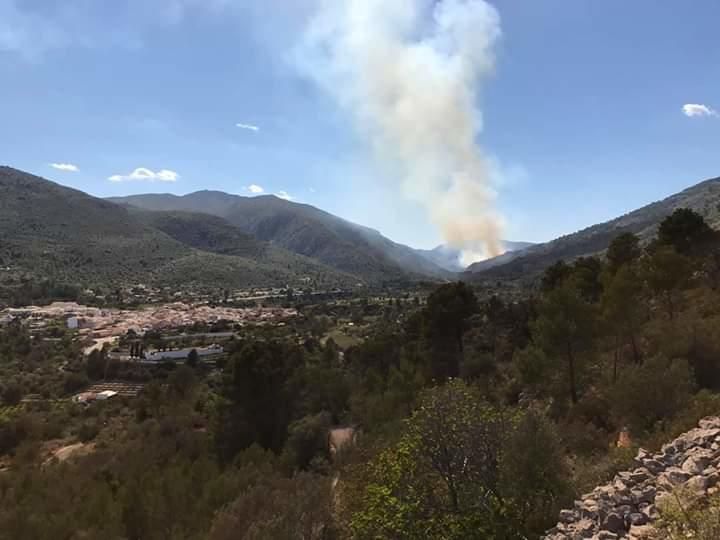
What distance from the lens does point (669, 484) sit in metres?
7.57

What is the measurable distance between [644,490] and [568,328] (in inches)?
601

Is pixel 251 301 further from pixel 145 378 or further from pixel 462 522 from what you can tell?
pixel 462 522

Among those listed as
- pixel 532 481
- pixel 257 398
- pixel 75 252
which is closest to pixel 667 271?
pixel 532 481

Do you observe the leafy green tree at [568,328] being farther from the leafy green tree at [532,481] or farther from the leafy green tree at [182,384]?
the leafy green tree at [182,384]

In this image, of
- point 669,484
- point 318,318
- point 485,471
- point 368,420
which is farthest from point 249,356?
point 318,318

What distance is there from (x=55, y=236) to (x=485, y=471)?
194 metres

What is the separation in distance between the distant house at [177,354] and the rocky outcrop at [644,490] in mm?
65458

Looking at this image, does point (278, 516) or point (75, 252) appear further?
point (75, 252)

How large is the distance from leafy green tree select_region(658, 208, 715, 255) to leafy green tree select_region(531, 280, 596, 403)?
689 inches

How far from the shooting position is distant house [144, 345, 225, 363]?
6938 centimetres

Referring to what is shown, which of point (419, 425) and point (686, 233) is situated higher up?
point (686, 233)

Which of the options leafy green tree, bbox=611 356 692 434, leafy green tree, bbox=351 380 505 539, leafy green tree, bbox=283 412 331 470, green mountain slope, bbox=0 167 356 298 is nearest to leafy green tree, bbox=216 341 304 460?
leafy green tree, bbox=283 412 331 470

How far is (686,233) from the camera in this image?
36781mm

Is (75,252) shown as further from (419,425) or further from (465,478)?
(465,478)
